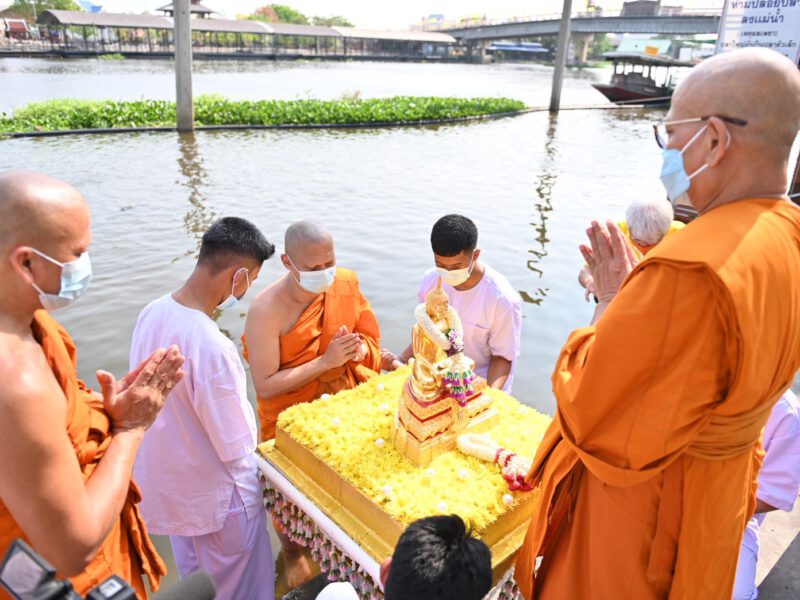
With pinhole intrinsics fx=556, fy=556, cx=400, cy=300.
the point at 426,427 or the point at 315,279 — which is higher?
the point at 315,279

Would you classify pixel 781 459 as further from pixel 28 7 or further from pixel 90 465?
pixel 28 7

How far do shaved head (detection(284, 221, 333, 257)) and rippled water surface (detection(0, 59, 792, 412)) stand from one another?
3.46 m

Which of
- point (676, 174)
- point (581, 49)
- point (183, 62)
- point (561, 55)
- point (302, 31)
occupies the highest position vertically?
point (581, 49)

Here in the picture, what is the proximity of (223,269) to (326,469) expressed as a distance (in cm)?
110

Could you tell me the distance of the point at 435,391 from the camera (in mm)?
2721

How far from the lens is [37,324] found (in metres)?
1.76

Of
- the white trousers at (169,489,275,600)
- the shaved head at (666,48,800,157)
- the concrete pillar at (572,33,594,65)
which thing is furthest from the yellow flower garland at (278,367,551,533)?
the concrete pillar at (572,33,594,65)

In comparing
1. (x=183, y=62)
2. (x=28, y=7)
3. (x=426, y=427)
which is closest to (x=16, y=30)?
(x=28, y=7)

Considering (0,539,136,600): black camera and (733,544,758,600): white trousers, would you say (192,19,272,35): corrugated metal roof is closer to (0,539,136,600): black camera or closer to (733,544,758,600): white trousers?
(733,544,758,600): white trousers

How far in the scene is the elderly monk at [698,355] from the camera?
153 centimetres

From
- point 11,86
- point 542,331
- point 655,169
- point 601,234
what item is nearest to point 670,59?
point 655,169

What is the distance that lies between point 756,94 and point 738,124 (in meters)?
0.09

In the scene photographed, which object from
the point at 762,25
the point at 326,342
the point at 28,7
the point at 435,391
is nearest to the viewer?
Answer: the point at 435,391

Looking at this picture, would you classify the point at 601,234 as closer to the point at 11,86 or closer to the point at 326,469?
the point at 326,469
